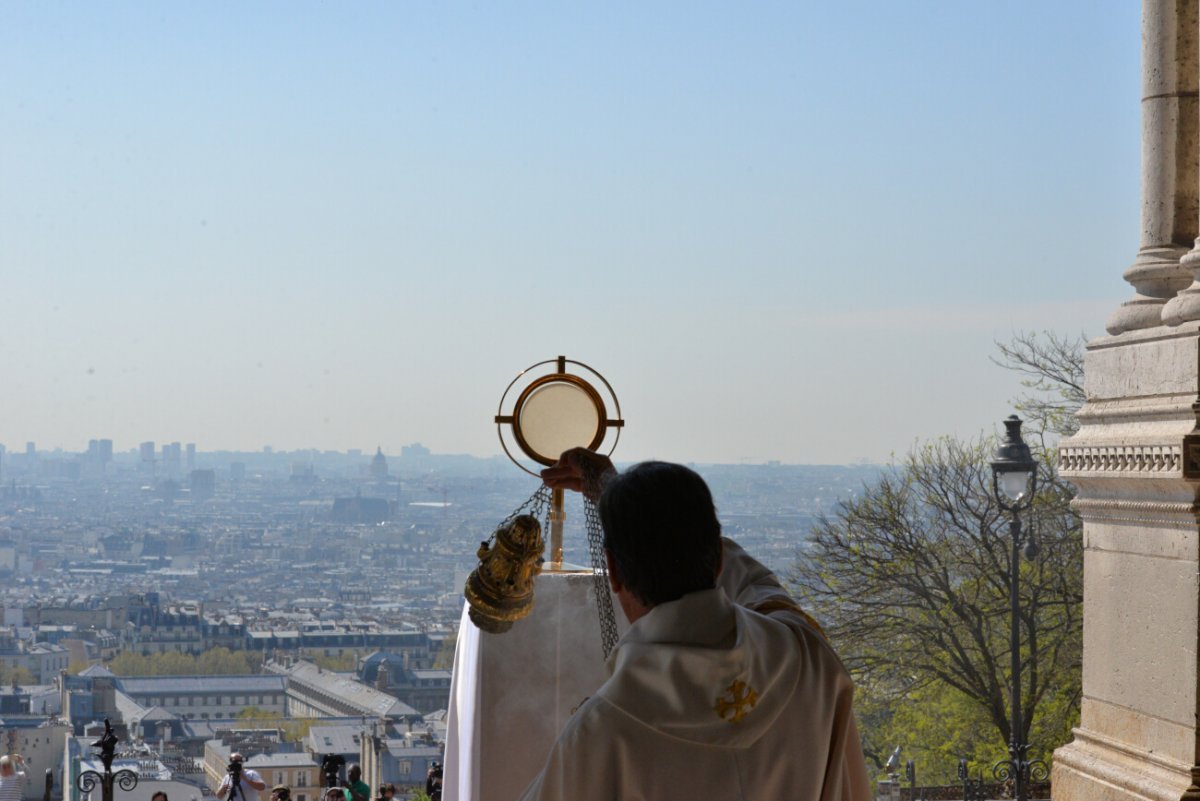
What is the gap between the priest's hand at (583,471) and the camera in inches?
127

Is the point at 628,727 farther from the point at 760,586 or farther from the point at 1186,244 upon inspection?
the point at 1186,244

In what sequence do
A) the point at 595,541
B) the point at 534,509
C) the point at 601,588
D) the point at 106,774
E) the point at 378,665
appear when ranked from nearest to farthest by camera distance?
the point at 595,541
the point at 601,588
the point at 534,509
the point at 106,774
the point at 378,665

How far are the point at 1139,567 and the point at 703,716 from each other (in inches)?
116

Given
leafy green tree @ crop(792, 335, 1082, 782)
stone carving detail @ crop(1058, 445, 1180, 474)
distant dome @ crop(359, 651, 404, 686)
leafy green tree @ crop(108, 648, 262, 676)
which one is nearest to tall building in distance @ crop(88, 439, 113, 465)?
leafy green tree @ crop(108, 648, 262, 676)

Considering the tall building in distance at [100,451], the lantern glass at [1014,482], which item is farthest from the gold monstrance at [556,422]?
the tall building in distance at [100,451]

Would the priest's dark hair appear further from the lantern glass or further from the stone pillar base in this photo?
the lantern glass

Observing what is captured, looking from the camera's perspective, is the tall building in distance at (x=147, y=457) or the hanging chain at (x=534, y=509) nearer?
the hanging chain at (x=534, y=509)

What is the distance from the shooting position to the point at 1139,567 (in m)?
4.82

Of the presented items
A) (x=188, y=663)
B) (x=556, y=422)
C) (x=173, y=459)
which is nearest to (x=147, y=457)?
(x=173, y=459)

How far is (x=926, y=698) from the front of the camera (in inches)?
826

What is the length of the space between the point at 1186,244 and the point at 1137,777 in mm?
1784

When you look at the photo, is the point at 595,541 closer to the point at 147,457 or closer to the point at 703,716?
the point at 703,716

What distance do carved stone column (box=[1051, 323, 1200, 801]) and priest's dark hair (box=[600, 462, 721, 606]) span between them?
8.87 feet

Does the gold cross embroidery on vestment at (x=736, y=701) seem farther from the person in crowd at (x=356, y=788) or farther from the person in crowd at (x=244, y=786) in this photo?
the person in crowd at (x=244, y=786)
